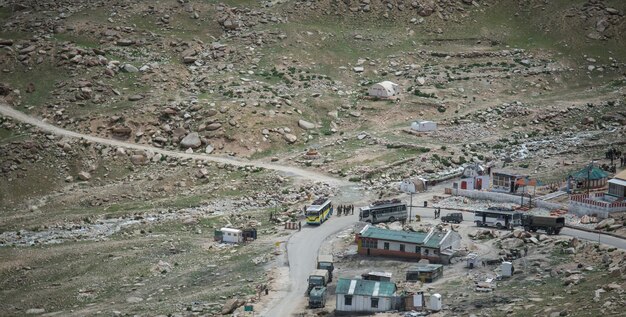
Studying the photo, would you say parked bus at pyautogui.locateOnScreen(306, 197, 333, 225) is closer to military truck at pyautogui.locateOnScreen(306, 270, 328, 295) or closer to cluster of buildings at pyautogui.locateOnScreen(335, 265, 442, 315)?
military truck at pyautogui.locateOnScreen(306, 270, 328, 295)

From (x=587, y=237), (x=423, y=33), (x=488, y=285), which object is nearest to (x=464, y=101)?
(x=423, y=33)

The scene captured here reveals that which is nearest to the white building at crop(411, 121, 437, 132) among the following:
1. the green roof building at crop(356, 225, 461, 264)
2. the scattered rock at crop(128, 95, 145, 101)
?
the scattered rock at crop(128, 95, 145, 101)

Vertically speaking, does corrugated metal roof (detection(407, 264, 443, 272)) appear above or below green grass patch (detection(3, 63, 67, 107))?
below

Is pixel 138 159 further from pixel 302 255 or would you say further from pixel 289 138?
pixel 302 255

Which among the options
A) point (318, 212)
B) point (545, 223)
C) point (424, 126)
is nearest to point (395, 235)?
point (318, 212)

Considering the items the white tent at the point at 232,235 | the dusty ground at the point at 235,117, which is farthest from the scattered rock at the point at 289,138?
the white tent at the point at 232,235

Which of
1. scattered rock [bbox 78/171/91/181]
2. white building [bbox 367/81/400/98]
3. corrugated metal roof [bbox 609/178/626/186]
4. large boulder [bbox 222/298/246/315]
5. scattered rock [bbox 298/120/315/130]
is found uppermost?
white building [bbox 367/81/400/98]

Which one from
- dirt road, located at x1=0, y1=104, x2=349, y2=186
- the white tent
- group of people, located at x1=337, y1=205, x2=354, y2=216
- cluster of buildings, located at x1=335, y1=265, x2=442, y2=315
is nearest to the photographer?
cluster of buildings, located at x1=335, y1=265, x2=442, y2=315
